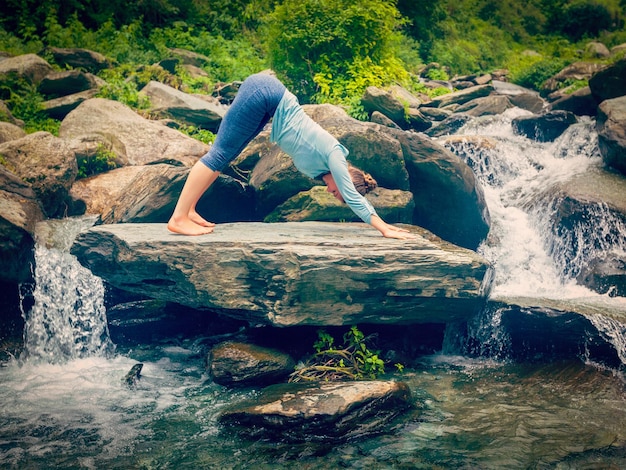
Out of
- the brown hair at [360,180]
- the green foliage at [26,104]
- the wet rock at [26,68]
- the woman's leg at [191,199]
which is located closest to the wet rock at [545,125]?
the brown hair at [360,180]

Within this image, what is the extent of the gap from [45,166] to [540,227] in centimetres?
721

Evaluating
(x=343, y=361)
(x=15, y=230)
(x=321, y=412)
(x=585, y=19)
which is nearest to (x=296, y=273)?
(x=343, y=361)

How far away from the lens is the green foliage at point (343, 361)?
18.3ft

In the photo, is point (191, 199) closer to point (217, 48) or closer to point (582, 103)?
point (582, 103)

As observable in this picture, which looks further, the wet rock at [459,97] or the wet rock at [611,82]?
the wet rock at [459,97]

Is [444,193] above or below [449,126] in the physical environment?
below

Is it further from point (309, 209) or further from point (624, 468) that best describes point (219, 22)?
point (624, 468)

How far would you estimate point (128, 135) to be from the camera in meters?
10.2

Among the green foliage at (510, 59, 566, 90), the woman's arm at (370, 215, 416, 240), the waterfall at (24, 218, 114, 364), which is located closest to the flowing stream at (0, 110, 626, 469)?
the waterfall at (24, 218, 114, 364)

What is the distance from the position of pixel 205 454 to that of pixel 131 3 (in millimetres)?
18167

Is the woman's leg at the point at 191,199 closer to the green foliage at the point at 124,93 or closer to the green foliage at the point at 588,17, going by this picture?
the green foliage at the point at 124,93

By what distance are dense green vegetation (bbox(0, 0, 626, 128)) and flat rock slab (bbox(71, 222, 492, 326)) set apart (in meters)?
6.21

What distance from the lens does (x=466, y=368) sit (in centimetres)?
601

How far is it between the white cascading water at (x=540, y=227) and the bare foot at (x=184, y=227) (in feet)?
10.7
